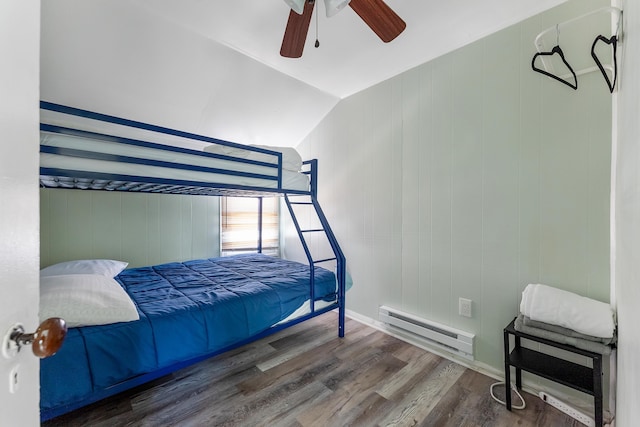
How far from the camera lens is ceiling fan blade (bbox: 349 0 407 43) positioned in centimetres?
135

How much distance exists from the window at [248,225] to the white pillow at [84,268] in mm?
1370

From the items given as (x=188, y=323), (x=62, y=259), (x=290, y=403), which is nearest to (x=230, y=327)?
(x=188, y=323)

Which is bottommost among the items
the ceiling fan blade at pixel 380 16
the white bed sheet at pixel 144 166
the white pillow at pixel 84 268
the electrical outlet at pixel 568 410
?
the electrical outlet at pixel 568 410

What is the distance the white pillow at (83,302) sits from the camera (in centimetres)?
129

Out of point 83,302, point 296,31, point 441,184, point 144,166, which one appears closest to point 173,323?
point 83,302

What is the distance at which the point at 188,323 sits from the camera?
1.61m

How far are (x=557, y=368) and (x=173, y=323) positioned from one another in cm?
224

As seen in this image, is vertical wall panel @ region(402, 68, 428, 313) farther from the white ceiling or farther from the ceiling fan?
the ceiling fan

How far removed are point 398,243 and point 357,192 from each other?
2.34 feet

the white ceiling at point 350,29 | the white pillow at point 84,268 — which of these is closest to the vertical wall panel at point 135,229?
the white pillow at point 84,268

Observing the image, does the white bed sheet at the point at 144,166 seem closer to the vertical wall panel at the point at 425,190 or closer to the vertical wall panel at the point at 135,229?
the vertical wall panel at the point at 425,190

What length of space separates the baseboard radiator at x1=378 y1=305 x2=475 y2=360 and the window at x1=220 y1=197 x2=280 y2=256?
1984 mm

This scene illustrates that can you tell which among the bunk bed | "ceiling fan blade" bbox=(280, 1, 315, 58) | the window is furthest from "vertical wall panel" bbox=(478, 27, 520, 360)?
the window

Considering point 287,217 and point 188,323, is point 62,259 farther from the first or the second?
point 287,217
